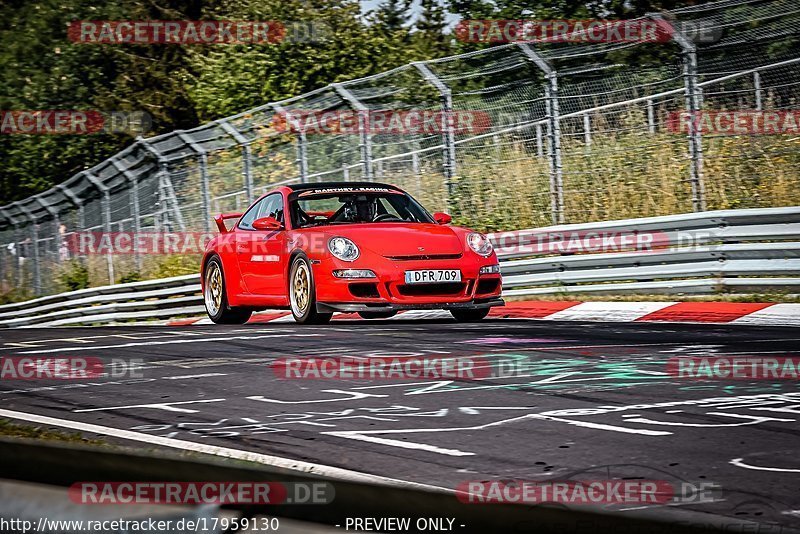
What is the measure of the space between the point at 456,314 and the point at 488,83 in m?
6.89

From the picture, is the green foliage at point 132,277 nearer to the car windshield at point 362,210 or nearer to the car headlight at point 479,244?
the car windshield at point 362,210

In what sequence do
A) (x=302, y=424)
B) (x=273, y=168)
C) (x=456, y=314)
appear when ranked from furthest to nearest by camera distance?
1. (x=273, y=168)
2. (x=456, y=314)
3. (x=302, y=424)

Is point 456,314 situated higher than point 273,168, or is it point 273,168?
point 273,168

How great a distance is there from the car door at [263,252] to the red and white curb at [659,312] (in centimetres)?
193

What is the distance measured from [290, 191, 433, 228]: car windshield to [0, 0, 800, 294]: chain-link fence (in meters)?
2.73

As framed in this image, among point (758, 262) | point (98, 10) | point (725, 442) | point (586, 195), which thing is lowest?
point (725, 442)

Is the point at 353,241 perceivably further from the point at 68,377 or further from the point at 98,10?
the point at 98,10

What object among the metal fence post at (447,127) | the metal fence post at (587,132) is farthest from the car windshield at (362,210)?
the metal fence post at (587,132)

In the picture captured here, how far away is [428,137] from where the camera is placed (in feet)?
60.7

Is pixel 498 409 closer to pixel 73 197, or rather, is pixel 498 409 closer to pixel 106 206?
pixel 106 206

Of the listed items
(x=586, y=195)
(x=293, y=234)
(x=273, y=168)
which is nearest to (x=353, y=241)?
(x=293, y=234)

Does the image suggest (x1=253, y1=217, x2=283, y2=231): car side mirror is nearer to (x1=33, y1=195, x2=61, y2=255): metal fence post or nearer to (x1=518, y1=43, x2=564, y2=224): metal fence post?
(x1=518, y1=43, x2=564, y2=224): metal fence post

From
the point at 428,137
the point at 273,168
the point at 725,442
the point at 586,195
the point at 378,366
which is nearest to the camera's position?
the point at 725,442

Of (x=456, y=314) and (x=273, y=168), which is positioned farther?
(x=273, y=168)
